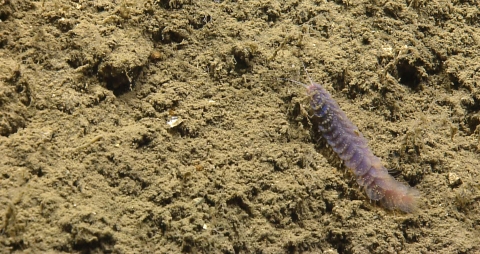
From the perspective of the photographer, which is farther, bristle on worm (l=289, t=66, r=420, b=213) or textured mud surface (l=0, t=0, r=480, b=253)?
bristle on worm (l=289, t=66, r=420, b=213)

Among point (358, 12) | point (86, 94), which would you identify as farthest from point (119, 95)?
point (358, 12)

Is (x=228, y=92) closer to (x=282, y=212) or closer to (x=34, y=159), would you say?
(x=282, y=212)

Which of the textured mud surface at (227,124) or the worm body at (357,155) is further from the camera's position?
the worm body at (357,155)

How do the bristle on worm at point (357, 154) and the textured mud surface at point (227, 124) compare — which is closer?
the textured mud surface at point (227, 124)
